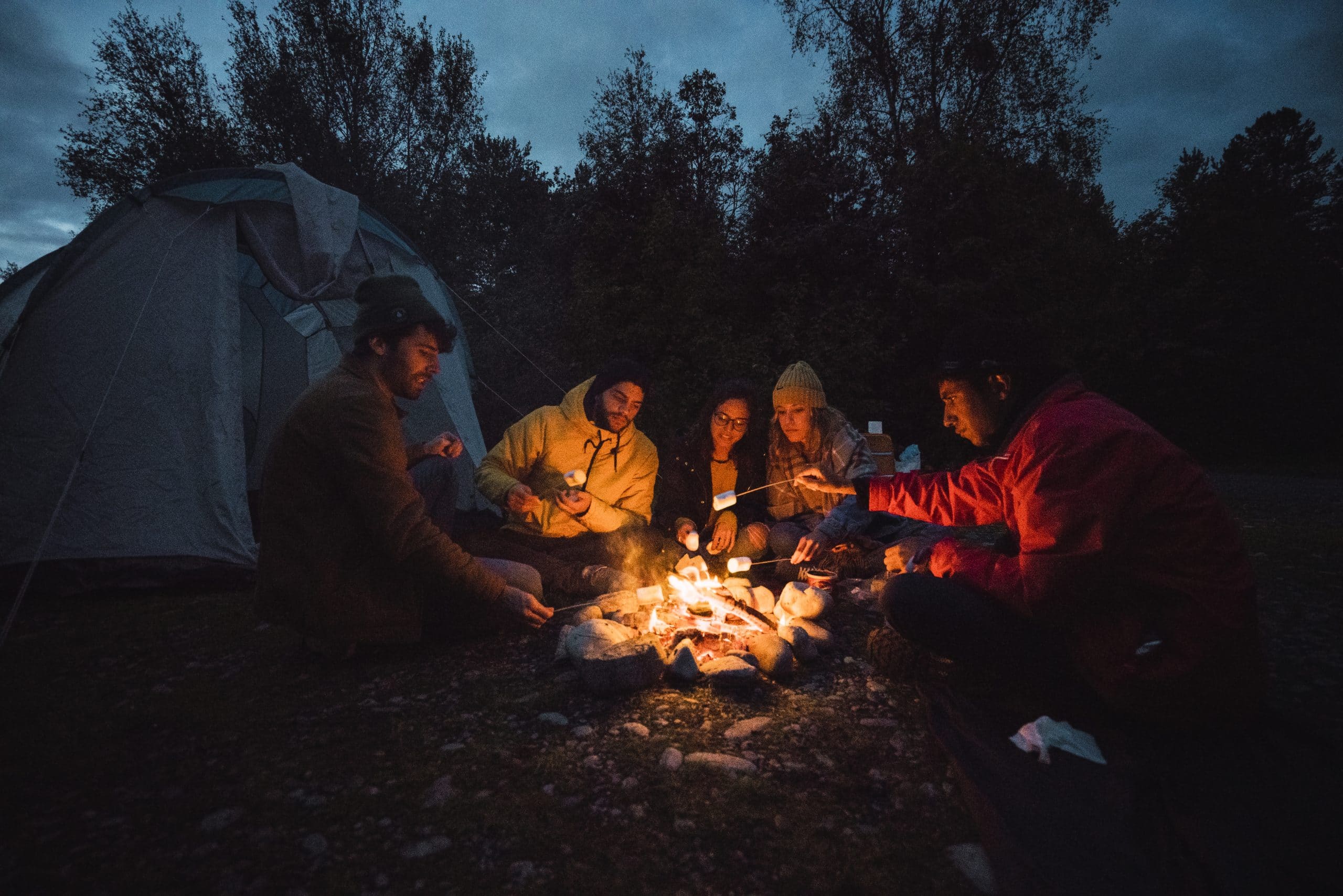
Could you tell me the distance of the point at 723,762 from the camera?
2.19m

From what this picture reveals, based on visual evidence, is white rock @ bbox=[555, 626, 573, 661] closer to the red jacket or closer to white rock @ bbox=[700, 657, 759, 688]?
white rock @ bbox=[700, 657, 759, 688]

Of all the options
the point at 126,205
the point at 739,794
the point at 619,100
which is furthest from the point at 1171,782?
the point at 619,100

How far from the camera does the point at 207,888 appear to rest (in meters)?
1.60

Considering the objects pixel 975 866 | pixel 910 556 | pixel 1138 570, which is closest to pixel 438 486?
pixel 910 556

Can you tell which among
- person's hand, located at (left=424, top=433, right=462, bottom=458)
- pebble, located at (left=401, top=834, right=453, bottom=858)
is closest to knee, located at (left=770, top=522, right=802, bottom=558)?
person's hand, located at (left=424, top=433, right=462, bottom=458)

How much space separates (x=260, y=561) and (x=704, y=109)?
1537 cm

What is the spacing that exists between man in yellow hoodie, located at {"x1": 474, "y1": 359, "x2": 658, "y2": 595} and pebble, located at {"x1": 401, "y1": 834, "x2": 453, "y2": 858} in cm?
231

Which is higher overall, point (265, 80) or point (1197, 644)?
point (265, 80)

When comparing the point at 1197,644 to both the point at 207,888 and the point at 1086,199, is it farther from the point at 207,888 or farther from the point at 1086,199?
the point at 1086,199

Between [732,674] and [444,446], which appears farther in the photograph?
[444,446]

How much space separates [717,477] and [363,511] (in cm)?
313

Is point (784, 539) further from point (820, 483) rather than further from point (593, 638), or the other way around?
point (593, 638)

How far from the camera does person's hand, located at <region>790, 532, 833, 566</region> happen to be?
443 centimetres

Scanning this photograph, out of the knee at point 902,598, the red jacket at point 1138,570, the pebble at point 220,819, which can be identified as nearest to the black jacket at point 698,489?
the knee at point 902,598
